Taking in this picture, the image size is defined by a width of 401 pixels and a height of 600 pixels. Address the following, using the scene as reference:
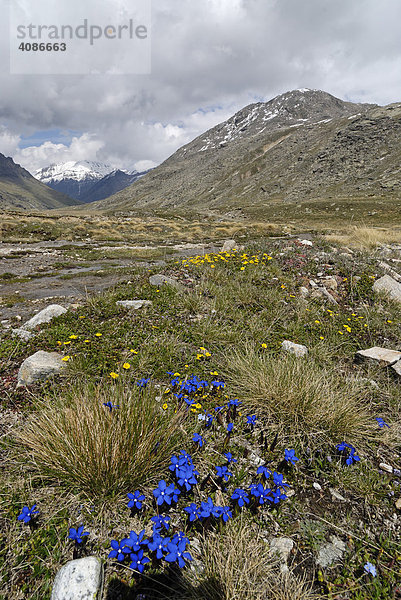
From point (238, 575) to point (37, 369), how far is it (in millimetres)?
3284

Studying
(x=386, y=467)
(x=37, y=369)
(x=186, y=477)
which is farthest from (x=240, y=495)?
(x=37, y=369)

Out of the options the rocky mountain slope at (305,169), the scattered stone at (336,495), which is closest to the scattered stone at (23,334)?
the scattered stone at (336,495)

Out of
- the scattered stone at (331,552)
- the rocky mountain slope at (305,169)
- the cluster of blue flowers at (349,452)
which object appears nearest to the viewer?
the scattered stone at (331,552)

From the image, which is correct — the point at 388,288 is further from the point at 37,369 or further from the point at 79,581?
the point at 79,581

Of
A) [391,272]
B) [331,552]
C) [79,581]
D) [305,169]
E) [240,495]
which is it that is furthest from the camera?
[305,169]

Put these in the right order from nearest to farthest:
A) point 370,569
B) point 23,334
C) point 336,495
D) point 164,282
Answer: point 370,569
point 336,495
point 23,334
point 164,282

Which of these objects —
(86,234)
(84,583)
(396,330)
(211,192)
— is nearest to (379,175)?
(211,192)

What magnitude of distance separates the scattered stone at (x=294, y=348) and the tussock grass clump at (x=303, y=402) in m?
0.72

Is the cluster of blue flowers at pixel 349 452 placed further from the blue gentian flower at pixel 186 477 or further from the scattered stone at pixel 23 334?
the scattered stone at pixel 23 334

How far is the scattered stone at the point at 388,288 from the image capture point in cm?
718

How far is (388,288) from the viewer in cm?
737

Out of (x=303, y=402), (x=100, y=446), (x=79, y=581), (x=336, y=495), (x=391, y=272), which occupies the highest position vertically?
(x=391, y=272)

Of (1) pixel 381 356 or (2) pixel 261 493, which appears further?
(1) pixel 381 356

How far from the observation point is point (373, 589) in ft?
5.99
